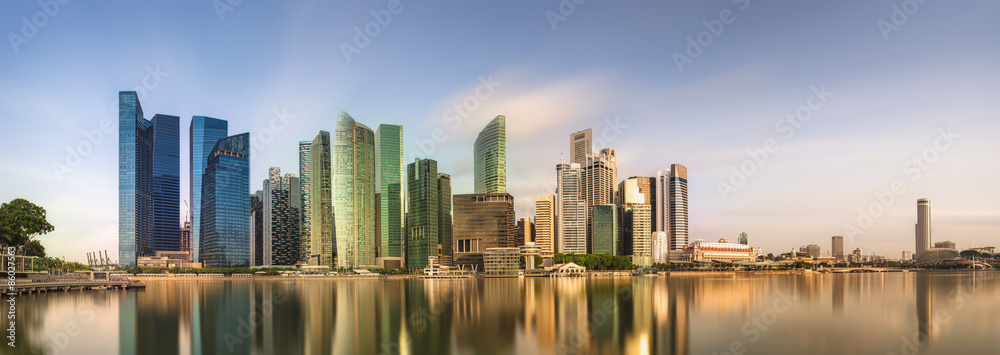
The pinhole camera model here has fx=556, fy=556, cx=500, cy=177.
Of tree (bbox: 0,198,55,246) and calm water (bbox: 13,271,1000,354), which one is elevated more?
tree (bbox: 0,198,55,246)

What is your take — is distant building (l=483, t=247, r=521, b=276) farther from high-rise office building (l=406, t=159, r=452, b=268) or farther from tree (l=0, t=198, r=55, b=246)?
tree (l=0, t=198, r=55, b=246)

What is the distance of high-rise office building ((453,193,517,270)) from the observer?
17262 centimetres

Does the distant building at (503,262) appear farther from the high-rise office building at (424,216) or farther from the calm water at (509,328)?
the calm water at (509,328)

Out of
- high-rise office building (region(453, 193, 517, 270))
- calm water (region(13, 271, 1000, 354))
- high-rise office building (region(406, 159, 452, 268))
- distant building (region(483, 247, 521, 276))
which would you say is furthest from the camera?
high-rise office building (region(406, 159, 452, 268))

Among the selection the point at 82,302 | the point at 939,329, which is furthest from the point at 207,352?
the point at 939,329

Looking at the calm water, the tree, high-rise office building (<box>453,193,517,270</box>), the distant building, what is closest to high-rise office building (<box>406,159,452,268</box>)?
high-rise office building (<box>453,193,517,270</box>)

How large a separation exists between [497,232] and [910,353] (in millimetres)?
146895

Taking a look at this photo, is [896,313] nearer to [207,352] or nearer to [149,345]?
[207,352]

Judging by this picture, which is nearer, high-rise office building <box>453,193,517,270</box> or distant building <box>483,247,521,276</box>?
distant building <box>483,247,521,276</box>

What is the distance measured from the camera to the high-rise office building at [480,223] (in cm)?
17262

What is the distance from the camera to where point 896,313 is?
4472cm

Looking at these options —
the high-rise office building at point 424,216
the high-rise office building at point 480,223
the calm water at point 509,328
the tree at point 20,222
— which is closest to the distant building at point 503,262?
the high-rise office building at point 480,223

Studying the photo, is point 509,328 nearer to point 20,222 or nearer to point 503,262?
point 20,222

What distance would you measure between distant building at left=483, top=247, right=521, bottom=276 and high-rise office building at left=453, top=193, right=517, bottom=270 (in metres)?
19.0
